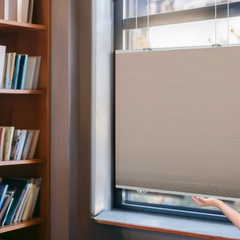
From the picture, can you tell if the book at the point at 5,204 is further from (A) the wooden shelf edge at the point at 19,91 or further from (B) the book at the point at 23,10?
(B) the book at the point at 23,10

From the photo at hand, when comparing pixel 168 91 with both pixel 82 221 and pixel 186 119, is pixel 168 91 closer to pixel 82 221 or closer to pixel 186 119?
pixel 186 119

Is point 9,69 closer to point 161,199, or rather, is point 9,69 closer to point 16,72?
point 16,72

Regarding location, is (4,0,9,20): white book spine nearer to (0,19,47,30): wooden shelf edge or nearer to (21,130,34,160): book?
(0,19,47,30): wooden shelf edge

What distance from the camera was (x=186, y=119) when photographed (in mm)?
1587

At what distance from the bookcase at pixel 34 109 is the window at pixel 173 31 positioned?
1.55ft

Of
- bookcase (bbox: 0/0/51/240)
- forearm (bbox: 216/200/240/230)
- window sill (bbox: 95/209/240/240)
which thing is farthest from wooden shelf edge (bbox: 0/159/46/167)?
forearm (bbox: 216/200/240/230)

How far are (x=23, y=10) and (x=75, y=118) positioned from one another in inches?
27.1

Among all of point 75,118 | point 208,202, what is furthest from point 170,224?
point 75,118

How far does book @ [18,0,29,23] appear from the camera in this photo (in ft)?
5.40

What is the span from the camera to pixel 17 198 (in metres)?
1.64

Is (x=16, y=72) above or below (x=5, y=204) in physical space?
above

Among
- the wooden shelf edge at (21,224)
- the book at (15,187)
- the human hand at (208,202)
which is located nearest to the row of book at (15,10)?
the book at (15,187)

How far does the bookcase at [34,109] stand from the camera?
171 cm

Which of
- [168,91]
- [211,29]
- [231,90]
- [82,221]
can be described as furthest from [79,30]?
[82,221]
